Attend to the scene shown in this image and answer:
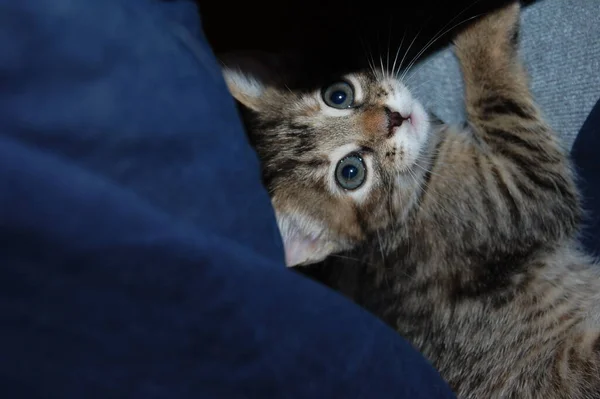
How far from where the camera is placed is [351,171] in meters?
1.35

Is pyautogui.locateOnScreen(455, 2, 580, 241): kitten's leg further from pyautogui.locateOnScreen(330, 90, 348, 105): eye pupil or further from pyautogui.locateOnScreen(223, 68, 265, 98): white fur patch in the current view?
pyautogui.locateOnScreen(223, 68, 265, 98): white fur patch

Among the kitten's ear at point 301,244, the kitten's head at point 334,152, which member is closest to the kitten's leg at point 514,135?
the kitten's head at point 334,152

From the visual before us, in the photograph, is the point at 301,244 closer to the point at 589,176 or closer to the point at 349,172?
the point at 349,172

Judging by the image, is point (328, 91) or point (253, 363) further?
point (328, 91)

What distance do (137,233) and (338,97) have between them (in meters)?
0.79

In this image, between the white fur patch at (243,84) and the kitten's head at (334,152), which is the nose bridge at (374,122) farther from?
the white fur patch at (243,84)

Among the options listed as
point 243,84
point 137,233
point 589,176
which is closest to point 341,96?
point 243,84

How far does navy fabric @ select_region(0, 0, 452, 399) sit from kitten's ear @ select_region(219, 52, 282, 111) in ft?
1.58

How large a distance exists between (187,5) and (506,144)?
34.6 inches

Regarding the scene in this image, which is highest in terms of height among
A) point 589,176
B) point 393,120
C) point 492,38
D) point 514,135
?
point 492,38

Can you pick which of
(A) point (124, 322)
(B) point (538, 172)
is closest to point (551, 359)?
(B) point (538, 172)

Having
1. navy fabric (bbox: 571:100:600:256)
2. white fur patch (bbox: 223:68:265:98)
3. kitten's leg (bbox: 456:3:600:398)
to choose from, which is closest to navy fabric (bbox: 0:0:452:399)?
white fur patch (bbox: 223:68:265:98)

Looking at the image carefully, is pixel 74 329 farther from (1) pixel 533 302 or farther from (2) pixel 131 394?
(1) pixel 533 302

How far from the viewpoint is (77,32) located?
0.67 metres
